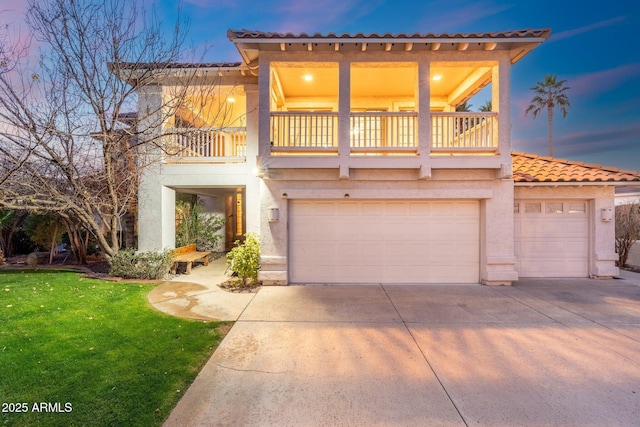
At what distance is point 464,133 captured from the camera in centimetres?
740

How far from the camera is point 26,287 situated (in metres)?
6.84

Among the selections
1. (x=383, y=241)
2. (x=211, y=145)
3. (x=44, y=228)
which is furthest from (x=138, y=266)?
(x=383, y=241)

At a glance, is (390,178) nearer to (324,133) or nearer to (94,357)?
(324,133)

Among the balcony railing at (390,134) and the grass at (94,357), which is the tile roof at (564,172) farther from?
the grass at (94,357)

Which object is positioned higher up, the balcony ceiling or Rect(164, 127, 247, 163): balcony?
the balcony ceiling

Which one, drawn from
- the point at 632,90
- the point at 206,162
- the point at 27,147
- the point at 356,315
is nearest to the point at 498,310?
the point at 356,315

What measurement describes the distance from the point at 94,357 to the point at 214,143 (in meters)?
6.60

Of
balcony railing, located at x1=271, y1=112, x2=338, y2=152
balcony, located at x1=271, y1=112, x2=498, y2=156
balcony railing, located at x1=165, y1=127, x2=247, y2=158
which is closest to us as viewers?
balcony, located at x1=271, y1=112, x2=498, y2=156

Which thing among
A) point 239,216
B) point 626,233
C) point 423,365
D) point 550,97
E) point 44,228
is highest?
point 550,97

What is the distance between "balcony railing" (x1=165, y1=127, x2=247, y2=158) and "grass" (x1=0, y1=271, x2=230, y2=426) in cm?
439

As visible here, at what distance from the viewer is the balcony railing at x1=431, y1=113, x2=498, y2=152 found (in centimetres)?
744

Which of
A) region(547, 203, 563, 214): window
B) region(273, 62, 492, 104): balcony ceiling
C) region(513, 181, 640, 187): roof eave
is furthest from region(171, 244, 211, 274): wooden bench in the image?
region(547, 203, 563, 214): window

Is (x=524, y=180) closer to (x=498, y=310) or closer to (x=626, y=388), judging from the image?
(x=498, y=310)

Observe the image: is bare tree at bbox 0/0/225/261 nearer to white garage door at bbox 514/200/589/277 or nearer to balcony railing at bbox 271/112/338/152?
balcony railing at bbox 271/112/338/152
